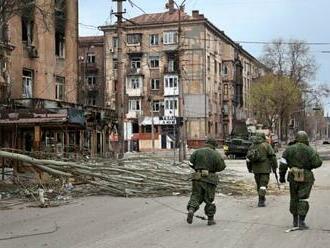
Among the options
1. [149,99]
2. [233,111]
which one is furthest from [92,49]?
[233,111]

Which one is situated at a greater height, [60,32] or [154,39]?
[154,39]

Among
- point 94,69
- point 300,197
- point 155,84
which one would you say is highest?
point 94,69

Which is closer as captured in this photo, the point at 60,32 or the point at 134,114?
the point at 60,32

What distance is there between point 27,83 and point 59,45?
16.3 ft

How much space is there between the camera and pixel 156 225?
11836 mm

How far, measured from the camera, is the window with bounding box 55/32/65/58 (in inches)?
1554

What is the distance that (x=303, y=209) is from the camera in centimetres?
1089

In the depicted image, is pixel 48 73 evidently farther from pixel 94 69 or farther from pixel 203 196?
pixel 94 69

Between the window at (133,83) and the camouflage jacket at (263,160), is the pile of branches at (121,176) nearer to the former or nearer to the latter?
the camouflage jacket at (263,160)

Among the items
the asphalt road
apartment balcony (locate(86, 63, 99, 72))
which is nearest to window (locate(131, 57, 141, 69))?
apartment balcony (locate(86, 63, 99, 72))

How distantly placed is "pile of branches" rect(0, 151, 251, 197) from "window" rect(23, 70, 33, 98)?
60.0ft

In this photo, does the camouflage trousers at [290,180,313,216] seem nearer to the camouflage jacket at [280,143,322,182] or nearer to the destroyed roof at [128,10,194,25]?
the camouflage jacket at [280,143,322,182]

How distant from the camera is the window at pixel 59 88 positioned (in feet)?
129

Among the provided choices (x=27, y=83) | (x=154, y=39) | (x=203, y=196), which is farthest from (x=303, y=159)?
(x=154, y=39)
